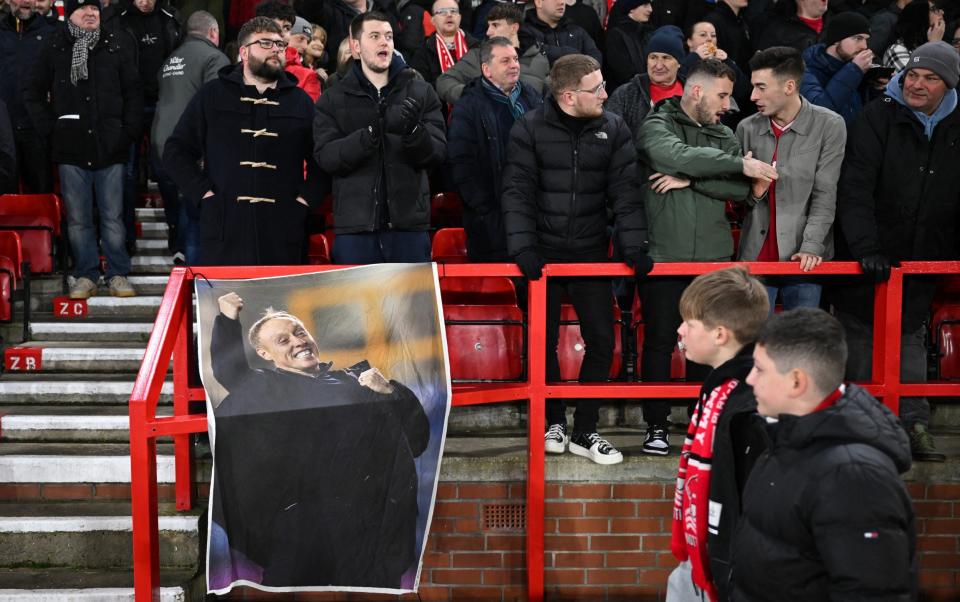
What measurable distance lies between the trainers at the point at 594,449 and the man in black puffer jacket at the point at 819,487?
2314 millimetres

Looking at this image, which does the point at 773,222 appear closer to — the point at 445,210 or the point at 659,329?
the point at 659,329

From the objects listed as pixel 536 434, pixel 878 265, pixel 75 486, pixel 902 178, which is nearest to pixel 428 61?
pixel 902 178

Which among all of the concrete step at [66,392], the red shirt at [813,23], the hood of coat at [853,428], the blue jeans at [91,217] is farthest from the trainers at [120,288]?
the red shirt at [813,23]

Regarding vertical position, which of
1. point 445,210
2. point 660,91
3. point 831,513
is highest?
point 660,91

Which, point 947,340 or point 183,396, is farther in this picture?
point 947,340

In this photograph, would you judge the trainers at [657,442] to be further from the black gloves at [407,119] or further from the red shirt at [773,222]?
the black gloves at [407,119]

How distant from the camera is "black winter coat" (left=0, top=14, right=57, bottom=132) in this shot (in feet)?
27.8

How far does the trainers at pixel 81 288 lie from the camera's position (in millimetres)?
7543

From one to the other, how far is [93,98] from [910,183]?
18.0ft

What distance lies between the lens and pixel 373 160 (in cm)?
602

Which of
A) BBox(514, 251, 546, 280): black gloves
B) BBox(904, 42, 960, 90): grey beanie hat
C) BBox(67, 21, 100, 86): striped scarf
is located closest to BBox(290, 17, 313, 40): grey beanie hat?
BBox(67, 21, 100, 86): striped scarf

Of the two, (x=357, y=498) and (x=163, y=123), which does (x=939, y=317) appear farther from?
(x=163, y=123)

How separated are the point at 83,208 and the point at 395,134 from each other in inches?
114

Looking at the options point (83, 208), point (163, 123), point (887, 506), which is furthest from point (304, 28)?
point (887, 506)
